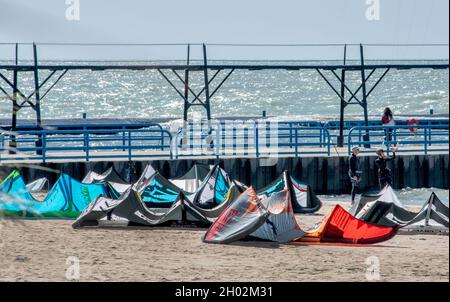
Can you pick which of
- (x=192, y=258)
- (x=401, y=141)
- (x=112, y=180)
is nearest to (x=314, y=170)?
(x=401, y=141)

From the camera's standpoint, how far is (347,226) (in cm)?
Answer: 1592

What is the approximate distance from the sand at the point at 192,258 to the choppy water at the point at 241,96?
61.6 m

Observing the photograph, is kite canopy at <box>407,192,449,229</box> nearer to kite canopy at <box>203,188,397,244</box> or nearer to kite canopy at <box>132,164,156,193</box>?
kite canopy at <box>203,188,397,244</box>

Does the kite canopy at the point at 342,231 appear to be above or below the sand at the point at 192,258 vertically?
above

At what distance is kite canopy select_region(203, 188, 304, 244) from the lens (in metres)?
15.5

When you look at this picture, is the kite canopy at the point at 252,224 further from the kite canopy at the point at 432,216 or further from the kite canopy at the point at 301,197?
the kite canopy at the point at 301,197

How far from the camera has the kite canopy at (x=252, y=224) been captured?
15523mm

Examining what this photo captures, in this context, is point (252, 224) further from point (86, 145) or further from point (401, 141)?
point (401, 141)

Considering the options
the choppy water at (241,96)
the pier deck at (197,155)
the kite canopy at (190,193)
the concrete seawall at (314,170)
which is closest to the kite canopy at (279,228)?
the kite canopy at (190,193)

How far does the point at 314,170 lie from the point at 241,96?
80013 millimetres

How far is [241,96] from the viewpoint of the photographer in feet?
357
